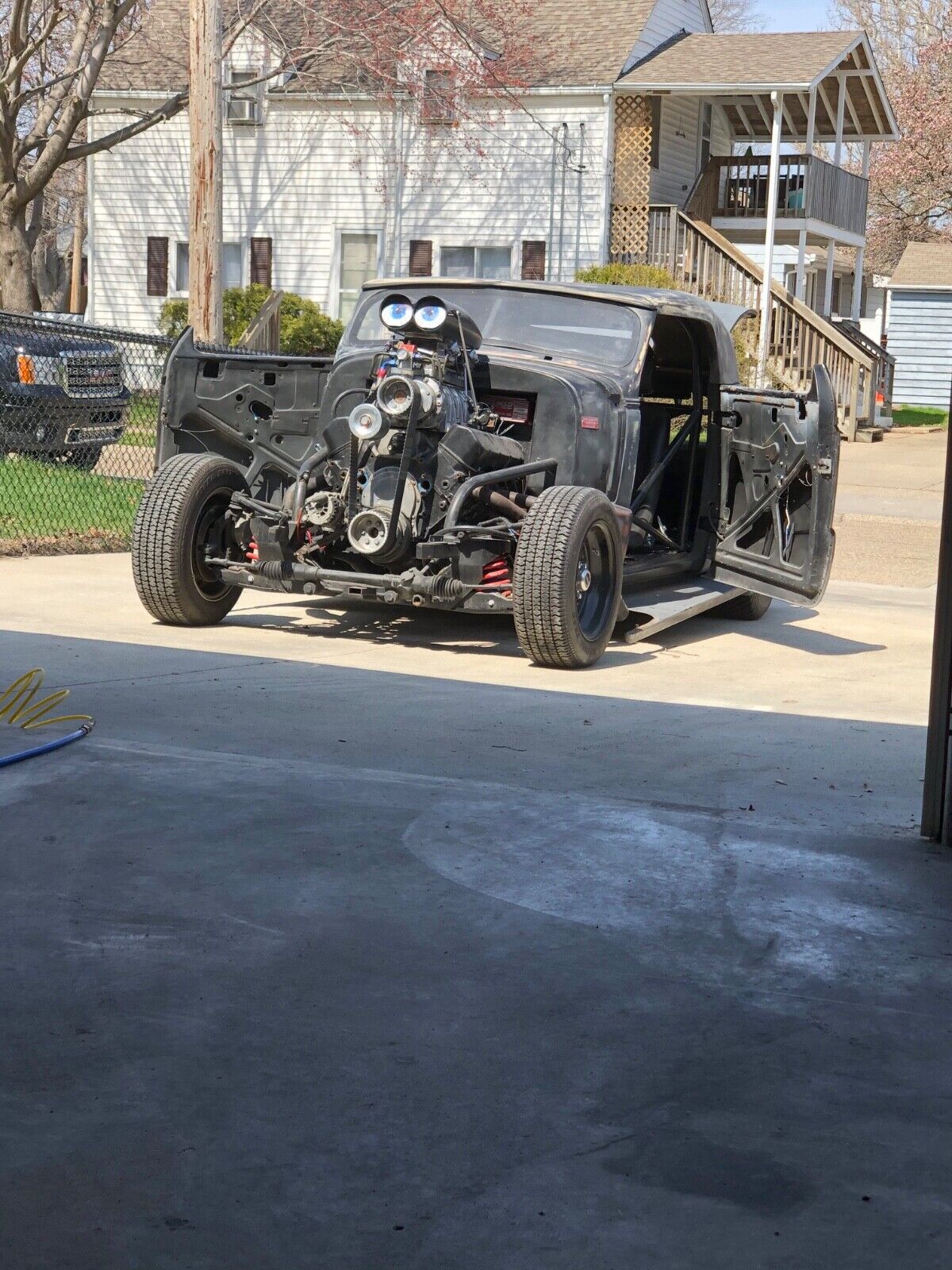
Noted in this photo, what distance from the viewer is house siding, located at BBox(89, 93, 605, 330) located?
2966cm

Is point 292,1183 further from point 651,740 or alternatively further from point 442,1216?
point 651,740

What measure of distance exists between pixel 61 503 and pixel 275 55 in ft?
64.8

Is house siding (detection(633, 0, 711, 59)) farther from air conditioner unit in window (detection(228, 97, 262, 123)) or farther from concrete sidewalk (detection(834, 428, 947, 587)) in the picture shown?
concrete sidewalk (detection(834, 428, 947, 587))

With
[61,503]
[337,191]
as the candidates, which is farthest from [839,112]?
[61,503]

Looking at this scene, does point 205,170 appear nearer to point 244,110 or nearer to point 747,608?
point 747,608

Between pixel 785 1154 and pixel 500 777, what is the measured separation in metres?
2.71

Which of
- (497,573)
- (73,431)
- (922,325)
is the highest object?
(922,325)

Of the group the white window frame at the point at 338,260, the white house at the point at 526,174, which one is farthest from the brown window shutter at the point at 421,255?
the white window frame at the point at 338,260

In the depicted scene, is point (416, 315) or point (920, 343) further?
point (920, 343)

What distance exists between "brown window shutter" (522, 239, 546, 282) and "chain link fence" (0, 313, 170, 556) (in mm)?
16009

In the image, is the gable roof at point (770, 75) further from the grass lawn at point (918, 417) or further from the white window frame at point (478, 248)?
the grass lawn at point (918, 417)

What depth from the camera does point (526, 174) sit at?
29875 millimetres

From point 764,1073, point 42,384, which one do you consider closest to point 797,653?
point 764,1073

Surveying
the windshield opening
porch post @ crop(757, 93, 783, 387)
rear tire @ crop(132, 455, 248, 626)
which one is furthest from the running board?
porch post @ crop(757, 93, 783, 387)
